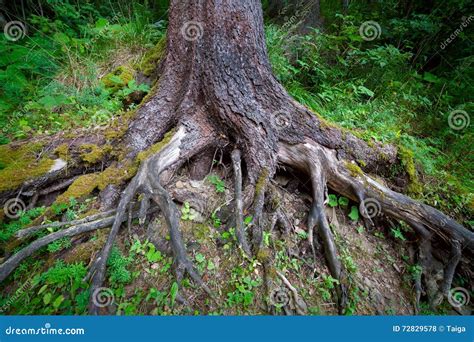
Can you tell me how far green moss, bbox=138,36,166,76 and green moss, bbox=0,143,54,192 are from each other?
1593 millimetres

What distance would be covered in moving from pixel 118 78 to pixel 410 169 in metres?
3.77

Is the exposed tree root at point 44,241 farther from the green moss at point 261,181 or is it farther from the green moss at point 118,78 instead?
the green moss at point 118,78

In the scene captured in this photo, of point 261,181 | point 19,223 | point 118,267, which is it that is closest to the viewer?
point 118,267

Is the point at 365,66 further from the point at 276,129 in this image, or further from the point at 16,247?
the point at 16,247

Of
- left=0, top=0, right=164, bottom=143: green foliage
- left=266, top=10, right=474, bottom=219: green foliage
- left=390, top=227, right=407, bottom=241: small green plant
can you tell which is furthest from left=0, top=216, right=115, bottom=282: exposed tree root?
left=266, top=10, right=474, bottom=219: green foliage

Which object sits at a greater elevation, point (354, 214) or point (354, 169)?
point (354, 169)

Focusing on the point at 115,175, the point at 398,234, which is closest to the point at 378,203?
the point at 398,234

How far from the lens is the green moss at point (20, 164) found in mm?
2268

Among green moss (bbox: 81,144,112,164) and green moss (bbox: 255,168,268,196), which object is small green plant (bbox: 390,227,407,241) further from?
green moss (bbox: 81,144,112,164)

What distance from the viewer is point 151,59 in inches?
139

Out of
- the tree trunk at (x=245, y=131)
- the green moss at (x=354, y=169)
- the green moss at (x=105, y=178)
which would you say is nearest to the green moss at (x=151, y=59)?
the tree trunk at (x=245, y=131)

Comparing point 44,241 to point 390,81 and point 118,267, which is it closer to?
point 118,267

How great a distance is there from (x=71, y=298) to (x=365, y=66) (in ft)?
16.6

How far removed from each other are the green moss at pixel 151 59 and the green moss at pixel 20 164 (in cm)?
159
